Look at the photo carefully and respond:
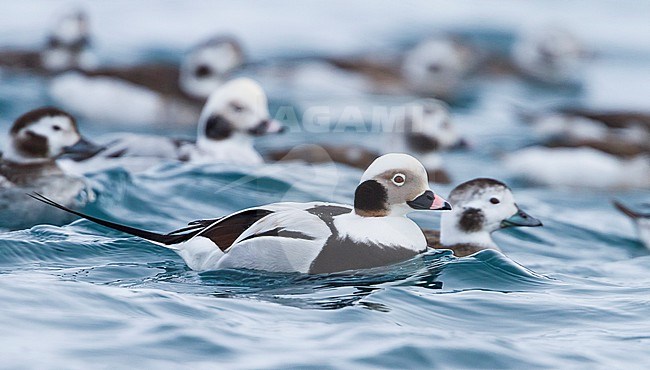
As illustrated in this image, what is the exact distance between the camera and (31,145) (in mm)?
8234

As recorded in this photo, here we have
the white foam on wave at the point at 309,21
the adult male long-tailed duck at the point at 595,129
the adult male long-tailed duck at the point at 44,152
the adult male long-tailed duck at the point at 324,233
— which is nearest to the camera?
the adult male long-tailed duck at the point at 324,233

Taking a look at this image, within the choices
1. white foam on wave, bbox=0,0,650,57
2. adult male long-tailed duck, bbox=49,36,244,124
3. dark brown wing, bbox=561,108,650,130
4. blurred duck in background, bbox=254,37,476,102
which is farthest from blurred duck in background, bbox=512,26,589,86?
adult male long-tailed duck, bbox=49,36,244,124

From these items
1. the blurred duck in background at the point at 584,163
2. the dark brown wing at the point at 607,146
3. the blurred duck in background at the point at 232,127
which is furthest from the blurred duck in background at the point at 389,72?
the blurred duck in background at the point at 232,127

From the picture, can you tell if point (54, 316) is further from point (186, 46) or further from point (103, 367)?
point (186, 46)

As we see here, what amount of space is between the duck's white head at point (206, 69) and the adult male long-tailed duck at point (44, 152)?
6281 millimetres

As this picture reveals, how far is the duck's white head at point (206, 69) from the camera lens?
48.6ft

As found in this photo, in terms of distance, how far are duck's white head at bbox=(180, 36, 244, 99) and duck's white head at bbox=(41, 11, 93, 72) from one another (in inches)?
71.7

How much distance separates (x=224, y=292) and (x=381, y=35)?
1637 centimetres

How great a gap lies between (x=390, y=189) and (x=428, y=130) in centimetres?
579

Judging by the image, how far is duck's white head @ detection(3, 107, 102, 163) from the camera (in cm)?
824

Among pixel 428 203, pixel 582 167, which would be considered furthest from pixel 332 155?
pixel 428 203

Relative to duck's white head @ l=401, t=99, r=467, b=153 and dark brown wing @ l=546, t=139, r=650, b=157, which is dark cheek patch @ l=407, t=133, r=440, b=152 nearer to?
duck's white head @ l=401, t=99, r=467, b=153

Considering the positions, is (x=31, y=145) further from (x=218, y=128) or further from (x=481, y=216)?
(x=481, y=216)

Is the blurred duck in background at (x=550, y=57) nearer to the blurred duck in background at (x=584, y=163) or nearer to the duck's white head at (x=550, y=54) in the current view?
the duck's white head at (x=550, y=54)
